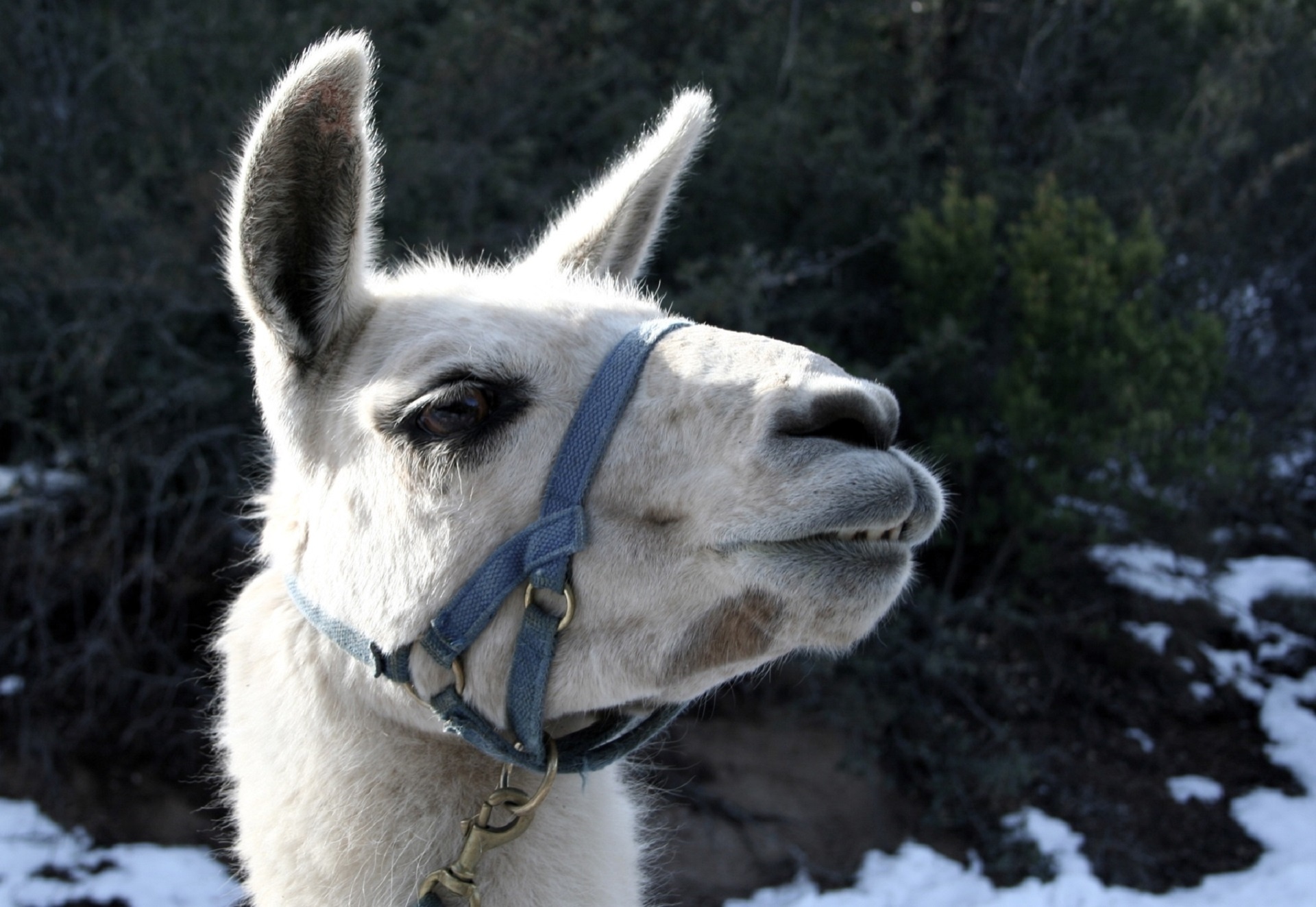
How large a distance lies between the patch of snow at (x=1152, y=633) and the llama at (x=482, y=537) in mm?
5670

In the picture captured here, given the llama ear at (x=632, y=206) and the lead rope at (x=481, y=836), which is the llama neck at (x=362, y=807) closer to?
the lead rope at (x=481, y=836)

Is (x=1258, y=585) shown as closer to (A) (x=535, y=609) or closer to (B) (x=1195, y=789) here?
(B) (x=1195, y=789)

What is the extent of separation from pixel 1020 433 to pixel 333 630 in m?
4.65

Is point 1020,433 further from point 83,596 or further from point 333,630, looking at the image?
point 83,596

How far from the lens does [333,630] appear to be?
1873mm

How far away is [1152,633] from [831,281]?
3067mm

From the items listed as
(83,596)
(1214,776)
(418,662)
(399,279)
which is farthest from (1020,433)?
(83,596)

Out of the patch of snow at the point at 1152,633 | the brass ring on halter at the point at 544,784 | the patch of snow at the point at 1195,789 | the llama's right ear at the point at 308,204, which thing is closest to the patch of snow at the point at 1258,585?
the patch of snow at the point at 1152,633

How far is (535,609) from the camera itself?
5.67 ft

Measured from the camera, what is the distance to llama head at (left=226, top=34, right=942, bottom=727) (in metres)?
1.58

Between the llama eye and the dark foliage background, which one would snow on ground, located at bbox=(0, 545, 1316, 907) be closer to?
the dark foliage background

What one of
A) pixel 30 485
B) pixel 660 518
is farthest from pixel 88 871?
pixel 660 518

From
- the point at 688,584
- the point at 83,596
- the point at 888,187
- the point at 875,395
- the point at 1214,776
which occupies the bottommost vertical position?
the point at 1214,776

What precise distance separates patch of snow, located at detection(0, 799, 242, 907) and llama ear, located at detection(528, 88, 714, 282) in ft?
11.5
